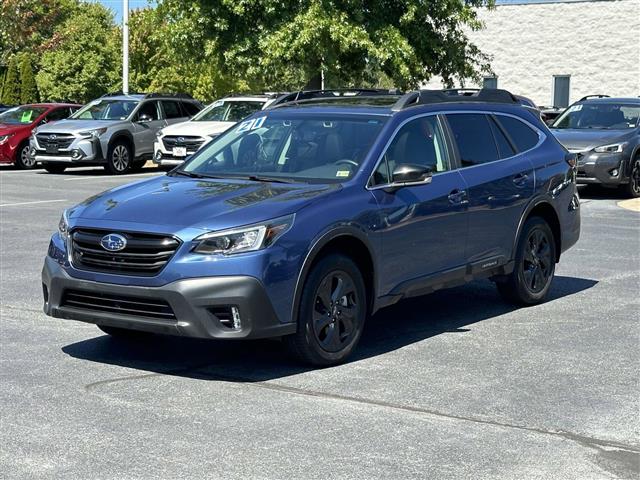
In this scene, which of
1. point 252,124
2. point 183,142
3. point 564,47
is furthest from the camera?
point 564,47

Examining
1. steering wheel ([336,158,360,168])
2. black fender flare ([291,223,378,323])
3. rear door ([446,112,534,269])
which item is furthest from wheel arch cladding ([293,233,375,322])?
rear door ([446,112,534,269])

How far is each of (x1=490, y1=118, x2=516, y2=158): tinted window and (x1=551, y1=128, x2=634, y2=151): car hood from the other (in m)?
11.3

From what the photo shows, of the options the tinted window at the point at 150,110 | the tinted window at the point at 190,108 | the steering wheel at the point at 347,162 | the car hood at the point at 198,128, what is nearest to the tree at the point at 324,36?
the tinted window at the point at 190,108

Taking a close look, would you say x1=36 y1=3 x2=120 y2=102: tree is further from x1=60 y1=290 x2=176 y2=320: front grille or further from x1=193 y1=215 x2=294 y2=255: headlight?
x1=193 y1=215 x2=294 y2=255: headlight

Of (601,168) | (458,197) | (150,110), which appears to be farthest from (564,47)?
(458,197)

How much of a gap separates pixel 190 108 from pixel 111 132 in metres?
3.30

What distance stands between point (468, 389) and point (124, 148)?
20967 millimetres

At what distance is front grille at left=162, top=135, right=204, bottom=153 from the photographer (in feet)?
80.5

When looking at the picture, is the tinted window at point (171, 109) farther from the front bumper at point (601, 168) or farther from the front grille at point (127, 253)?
the front grille at point (127, 253)

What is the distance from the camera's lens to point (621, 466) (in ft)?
18.4

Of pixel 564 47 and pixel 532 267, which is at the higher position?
pixel 564 47

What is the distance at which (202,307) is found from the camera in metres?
6.96

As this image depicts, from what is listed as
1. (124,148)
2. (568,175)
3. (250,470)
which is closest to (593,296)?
(568,175)

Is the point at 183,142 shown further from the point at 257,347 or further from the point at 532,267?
the point at 257,347
